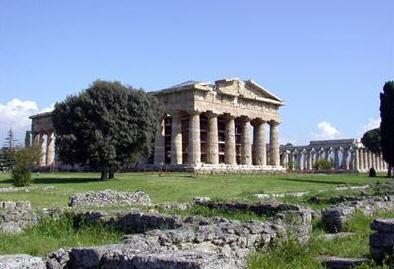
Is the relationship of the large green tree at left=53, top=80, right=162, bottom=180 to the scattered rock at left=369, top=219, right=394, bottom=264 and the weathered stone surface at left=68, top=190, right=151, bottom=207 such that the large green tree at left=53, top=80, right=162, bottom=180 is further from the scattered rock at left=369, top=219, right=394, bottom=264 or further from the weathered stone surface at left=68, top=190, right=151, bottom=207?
the scattered rock at left=369, top=219, right=394, bottom=264

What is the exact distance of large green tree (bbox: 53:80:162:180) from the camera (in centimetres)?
5191

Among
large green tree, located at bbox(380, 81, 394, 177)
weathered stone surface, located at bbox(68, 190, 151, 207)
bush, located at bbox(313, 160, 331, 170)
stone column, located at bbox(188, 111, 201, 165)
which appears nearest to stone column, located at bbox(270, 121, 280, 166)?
stone column, located at bbox(188, 111, 201, 165)

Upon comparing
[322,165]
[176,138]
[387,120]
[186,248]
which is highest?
[387,120]

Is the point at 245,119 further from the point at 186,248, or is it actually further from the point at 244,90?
the point at 186,248

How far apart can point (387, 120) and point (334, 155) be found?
72555 millimetres

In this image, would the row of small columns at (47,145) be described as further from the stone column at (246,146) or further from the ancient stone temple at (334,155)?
the ancient stone temple at (334,155)

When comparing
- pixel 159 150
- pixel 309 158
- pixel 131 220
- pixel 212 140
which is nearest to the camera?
pixel 131 220

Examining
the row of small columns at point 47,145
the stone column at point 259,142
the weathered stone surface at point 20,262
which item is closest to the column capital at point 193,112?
the stone column at point 259,142

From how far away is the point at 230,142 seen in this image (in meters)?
81.4

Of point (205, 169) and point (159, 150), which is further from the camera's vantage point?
point (159, 150)

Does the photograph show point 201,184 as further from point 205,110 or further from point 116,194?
point 205,110

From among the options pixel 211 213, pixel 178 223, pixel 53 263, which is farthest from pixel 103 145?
pixel 53 263

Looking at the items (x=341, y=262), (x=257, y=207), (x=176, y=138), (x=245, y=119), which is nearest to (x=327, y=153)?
(x=245, y=119)

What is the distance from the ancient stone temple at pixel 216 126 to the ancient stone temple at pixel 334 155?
40310 millimetres
